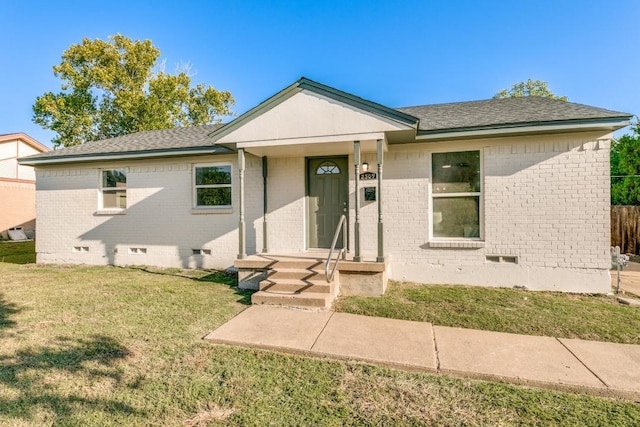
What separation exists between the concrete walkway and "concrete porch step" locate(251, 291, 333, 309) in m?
0.24

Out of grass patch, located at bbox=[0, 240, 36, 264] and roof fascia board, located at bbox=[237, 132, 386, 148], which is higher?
roof fascia board, located at bbox=[237, 132, 386, 148]

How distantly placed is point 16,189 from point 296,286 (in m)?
21.4

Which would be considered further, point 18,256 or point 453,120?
point 18,256

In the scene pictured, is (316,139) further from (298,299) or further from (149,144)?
(149,144)

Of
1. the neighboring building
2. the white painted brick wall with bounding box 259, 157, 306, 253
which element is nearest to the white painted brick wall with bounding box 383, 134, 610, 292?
the white painted brick wall with bounding box 259, 157, 306, 253

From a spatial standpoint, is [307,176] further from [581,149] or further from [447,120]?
[581,149]

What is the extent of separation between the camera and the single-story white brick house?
18.4ft

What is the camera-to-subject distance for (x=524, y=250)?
19.4 feet

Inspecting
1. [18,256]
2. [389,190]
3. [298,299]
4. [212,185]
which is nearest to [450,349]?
[298,299]

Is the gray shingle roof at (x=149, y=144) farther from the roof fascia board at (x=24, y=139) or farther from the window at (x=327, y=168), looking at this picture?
the roof fascia board at (x=24, y=139)

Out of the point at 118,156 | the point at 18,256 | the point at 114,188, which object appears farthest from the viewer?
the point at 18,256

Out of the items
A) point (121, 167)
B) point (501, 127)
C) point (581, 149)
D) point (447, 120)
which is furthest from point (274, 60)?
point (581, 149)

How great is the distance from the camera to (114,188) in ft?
28.4

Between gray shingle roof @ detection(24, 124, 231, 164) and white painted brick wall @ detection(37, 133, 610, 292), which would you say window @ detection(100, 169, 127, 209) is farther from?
gray shingle roof @ detection(24, 124, 231, 164)
